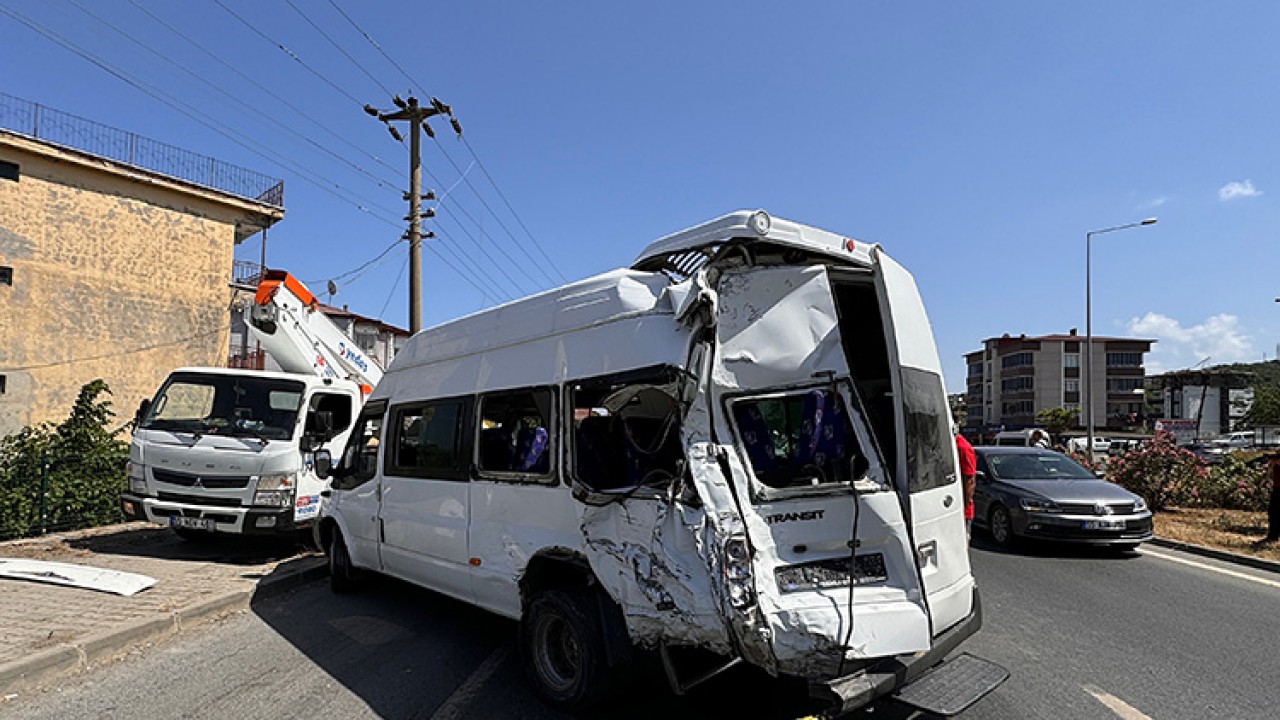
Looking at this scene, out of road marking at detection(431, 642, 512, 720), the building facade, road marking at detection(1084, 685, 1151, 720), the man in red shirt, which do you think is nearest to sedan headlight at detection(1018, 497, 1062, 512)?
the man in red shirt

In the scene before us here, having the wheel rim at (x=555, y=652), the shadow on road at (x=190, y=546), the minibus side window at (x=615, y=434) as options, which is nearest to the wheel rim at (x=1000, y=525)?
the minibus side window at (x=615, y=434)

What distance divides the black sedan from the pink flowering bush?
12.4 ft

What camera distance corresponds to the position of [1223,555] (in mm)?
9828

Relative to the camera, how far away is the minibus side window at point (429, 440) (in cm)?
566

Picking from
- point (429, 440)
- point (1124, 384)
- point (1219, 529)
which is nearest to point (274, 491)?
point (429, 440)

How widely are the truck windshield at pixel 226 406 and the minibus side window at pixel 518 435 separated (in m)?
4.92

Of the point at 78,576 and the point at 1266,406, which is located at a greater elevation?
the point at 1266,406

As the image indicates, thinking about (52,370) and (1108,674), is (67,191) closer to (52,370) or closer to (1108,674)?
(52,370)

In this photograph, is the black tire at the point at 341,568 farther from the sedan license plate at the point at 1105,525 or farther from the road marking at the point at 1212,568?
the road marking at the point at 1212,568

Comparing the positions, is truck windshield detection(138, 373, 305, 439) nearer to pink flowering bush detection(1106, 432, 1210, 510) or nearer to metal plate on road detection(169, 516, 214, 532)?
metal plate on road detection(169, 516, 214, 532)

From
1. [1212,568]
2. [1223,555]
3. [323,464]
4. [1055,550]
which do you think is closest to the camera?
[323,464]

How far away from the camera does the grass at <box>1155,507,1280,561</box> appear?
10.1 m

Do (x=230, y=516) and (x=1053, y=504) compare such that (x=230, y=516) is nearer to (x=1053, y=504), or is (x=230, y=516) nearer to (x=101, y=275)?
(x=1053, y=504)

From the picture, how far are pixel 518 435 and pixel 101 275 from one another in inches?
854
